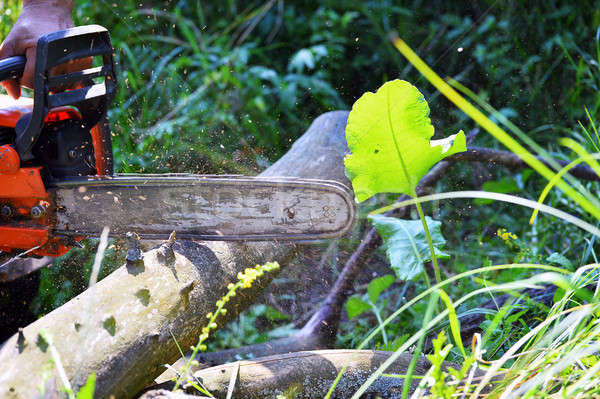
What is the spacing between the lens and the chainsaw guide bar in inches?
73.9

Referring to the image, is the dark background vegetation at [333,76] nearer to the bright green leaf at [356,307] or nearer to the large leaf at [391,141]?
the bright green leaf at [356,307]

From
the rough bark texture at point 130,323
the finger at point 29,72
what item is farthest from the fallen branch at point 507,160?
the finger at point 29,72

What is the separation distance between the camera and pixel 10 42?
202 cm

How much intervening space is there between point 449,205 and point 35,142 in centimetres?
248

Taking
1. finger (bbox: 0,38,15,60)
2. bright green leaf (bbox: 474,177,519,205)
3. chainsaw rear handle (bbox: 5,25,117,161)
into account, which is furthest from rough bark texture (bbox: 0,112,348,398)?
bright green leaf (bbox: 474,177,519,205)

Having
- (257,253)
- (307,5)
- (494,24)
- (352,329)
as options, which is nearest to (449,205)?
(352,329)

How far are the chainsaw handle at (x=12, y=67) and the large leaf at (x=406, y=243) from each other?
132cm

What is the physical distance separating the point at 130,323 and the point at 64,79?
37.5 inches

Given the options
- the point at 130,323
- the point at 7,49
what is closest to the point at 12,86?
the point at 7,49

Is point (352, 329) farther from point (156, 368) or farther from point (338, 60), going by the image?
point (338, 60)

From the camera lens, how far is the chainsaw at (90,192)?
6.14ft

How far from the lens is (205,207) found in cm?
193

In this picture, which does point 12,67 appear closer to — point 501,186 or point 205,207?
point 205,207

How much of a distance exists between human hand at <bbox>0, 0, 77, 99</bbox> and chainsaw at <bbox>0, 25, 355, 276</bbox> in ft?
0.20
